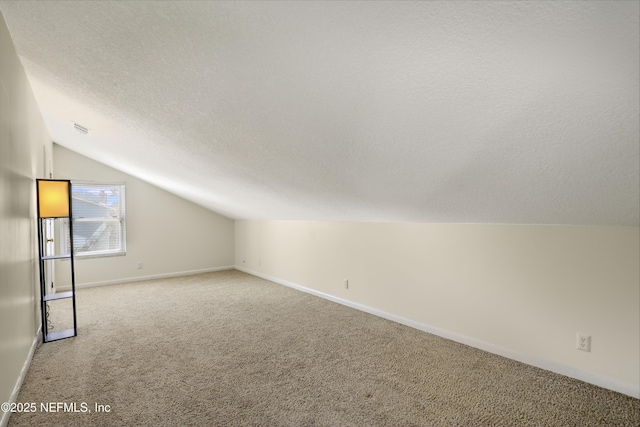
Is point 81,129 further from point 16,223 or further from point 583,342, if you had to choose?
point 583,342

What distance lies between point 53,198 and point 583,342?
4.46 meters

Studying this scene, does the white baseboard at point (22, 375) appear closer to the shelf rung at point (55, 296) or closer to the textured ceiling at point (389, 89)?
the shelf rung at point (55, 296)

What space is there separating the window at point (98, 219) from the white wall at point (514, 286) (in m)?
3.84

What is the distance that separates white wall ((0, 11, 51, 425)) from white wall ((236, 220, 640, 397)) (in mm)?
3114

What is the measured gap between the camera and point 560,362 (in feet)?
8.13

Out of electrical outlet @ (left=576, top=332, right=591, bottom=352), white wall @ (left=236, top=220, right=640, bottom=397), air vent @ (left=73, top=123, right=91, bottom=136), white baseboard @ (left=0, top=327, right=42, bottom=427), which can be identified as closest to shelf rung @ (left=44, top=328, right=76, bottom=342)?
white baseboard @ (left=0, top=327, right=42, bottom=427)

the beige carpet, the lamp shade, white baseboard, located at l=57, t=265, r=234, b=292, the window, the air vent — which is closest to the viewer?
the beige carpet

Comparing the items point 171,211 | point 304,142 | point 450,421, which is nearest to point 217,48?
point 304,142

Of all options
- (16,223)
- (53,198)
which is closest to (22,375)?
(16,223)

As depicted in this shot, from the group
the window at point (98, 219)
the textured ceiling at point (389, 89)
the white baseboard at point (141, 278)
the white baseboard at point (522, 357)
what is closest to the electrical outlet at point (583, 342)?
the white baseboard at point (522, 357)

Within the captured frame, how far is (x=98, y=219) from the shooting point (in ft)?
17.9

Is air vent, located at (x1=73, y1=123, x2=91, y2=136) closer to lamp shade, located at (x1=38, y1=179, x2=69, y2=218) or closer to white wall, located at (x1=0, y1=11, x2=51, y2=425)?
white wall, located at (x1=0, y1=11, x2=51, y2=425)

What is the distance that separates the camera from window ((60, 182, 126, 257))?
530cm

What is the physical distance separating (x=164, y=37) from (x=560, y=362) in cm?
332
